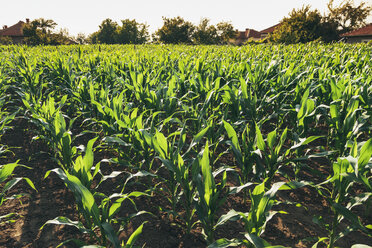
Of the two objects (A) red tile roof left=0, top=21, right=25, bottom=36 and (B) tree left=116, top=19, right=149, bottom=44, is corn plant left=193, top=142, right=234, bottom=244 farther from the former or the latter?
(A) red tile roof left=0, top=21, right=25, bottom=36

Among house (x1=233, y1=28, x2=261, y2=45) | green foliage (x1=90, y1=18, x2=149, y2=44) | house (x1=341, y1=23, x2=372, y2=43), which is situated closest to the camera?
house (x1=341, y1=23, x2=372, y2=43)

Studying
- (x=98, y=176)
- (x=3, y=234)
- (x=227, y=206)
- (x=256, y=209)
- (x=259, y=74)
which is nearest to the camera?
(x=256, y=209)

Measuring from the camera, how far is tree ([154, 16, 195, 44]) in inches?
1817

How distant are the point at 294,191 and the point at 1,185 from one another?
3.58m

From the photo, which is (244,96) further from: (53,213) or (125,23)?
(125,23)

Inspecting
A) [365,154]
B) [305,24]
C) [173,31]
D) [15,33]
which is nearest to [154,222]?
[365,154]

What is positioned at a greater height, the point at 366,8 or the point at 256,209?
the point at 366,8

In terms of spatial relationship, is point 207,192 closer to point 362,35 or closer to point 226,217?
point 226,217

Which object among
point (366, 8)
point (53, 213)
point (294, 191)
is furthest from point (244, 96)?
point (366, 8)

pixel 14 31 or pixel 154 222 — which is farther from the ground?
pixel 14 31

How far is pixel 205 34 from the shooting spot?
164 feet

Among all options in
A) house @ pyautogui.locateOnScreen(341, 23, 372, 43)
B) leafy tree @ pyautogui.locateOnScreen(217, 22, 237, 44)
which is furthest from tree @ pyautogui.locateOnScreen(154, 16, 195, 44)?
house @ pyautogui.locateOnScreen(341, 23, 372, 43)

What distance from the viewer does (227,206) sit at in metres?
2.61

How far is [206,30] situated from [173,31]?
873cm
